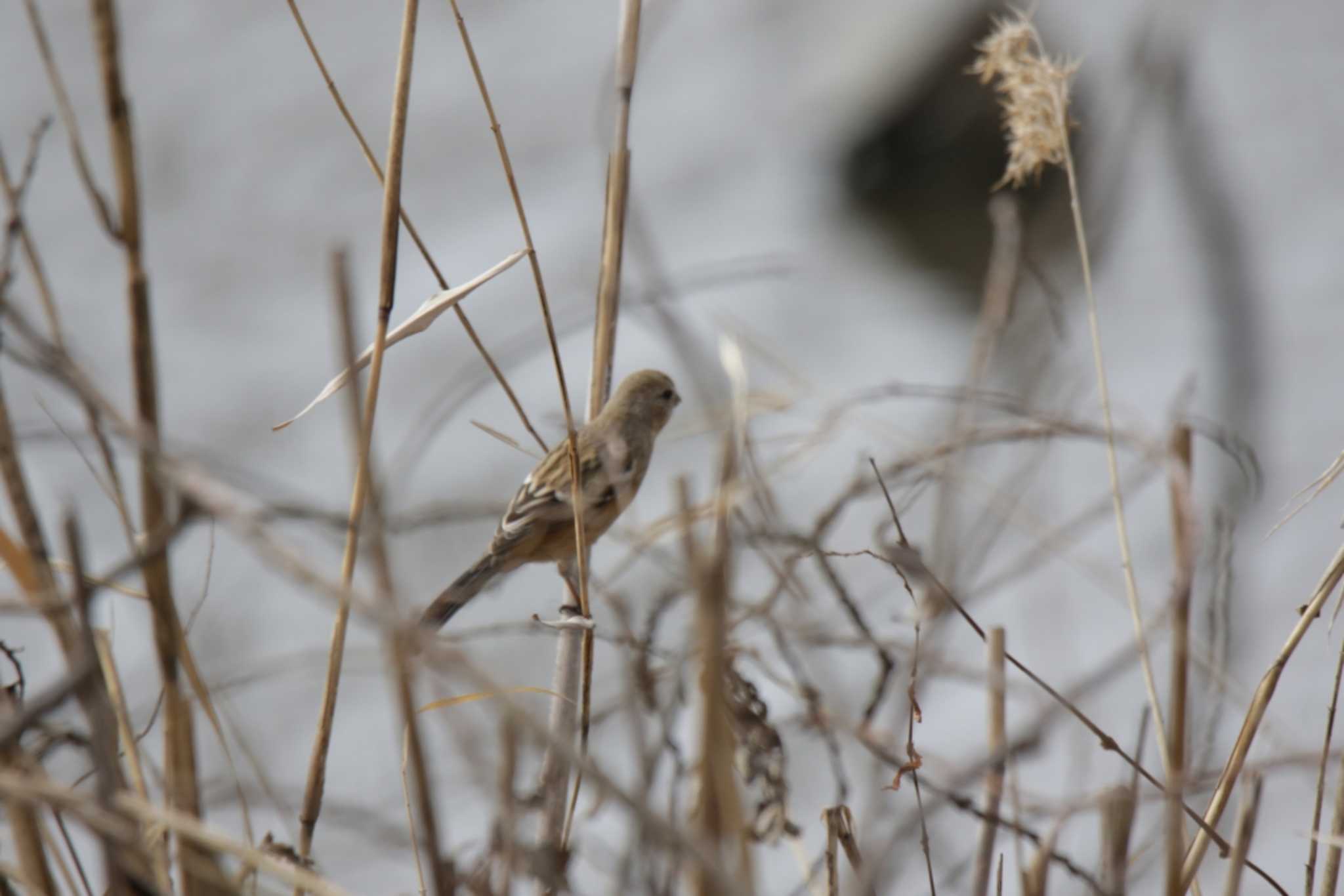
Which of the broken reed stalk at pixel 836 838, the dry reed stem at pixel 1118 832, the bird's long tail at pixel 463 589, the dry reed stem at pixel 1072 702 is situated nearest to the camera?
the dry reed stem at pixel 1118 832

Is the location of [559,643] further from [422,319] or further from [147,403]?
[147,403]

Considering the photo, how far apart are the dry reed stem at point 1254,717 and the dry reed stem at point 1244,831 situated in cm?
8

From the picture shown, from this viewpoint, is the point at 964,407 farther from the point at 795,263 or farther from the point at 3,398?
the point at 795,263

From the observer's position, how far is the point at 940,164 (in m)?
4.24

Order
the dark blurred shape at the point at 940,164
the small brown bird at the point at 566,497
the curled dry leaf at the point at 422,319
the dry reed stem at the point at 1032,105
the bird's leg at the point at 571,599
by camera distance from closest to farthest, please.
Answer: 1. the curled dry leaf at the point at 422,319
2. the dry reed stem at the point at 1032,105
3. the bird's leg at the point at 571,599
4. the small brown bird at the point at 566,497
5. the dark blurred shape at the point at 940,164

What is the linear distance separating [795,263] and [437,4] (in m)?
1.65

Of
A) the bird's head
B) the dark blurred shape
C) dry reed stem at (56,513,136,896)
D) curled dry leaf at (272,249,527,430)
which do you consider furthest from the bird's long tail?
the dark blurred shape

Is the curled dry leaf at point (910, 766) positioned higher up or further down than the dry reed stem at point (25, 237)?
further down

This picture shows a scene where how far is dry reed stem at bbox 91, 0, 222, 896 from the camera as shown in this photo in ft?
3.27

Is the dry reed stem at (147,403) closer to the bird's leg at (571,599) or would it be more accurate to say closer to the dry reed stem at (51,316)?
the dry reed stem at (51,316)

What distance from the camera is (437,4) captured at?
4629mm

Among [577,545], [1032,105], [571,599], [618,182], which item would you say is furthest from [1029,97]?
[571,599]

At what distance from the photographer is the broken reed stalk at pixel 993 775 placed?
1.14 meters

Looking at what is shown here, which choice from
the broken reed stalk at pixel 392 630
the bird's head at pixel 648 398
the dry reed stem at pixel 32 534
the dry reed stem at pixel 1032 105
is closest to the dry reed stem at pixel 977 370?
the dry reed stem at pixel 1032 105
